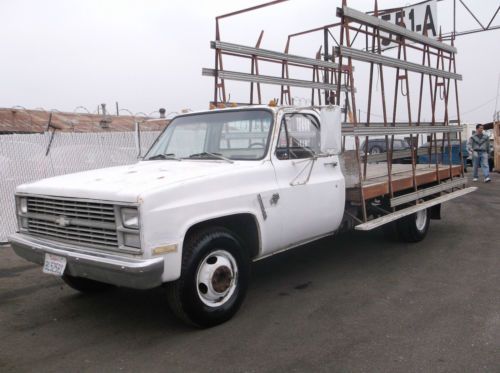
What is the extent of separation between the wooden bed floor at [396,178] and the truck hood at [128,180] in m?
1.65

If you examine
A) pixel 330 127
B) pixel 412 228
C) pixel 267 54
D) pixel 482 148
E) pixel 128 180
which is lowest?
pixel 412 228

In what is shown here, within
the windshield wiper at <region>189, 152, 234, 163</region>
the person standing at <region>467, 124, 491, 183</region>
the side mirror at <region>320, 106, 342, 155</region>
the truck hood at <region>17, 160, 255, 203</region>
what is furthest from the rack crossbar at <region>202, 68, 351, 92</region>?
the person standing at <region>467, 124, 491, 183</region>

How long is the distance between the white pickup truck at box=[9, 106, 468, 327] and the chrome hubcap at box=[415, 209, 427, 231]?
6.63ft

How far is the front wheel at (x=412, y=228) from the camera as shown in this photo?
21.1ft

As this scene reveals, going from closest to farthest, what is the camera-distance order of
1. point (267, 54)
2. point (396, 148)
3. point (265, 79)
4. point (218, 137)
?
point (218, 137), point (265, 79), point (267, 54), point (396, 148)

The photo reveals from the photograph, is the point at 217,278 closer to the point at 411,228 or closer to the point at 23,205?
the point at 23,205

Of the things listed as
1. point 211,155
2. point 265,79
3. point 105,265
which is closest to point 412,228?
point 265,79

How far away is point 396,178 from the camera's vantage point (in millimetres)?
6004

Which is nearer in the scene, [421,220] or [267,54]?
[267,54]

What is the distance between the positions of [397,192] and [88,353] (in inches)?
171

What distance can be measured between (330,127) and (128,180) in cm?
182

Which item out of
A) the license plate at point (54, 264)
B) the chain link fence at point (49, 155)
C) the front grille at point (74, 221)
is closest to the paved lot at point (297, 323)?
the license plate at point (54, 264)

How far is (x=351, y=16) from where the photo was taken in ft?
15.6

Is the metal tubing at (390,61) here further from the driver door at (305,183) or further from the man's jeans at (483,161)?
the man's jeans at (483,161)
